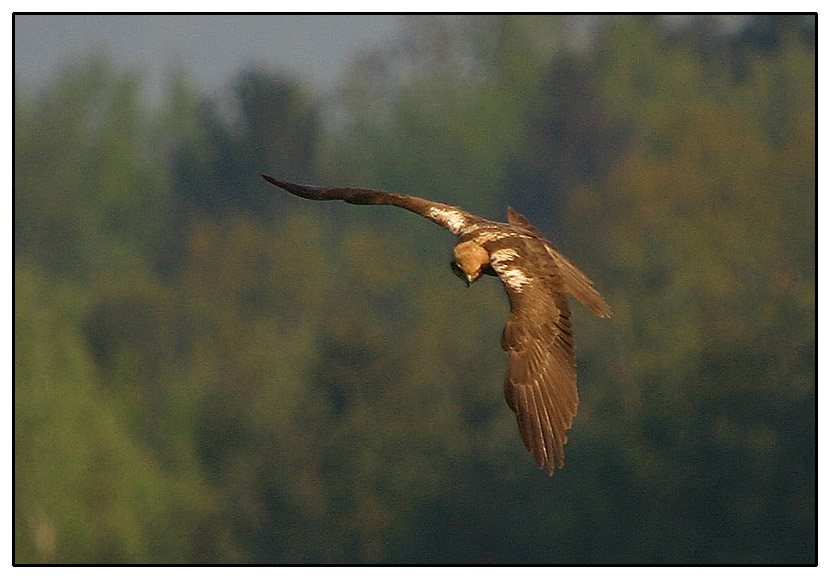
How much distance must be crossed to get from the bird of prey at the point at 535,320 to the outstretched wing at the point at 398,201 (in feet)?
0.79

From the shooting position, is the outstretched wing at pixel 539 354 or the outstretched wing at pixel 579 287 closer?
the outstretched wing at pixel 539 354

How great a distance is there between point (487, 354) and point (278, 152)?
99.9ft

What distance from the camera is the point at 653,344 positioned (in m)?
54.5

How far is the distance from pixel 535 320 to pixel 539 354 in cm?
23

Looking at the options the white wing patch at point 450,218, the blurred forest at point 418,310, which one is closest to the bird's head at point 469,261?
the white wing patch at point 450,218

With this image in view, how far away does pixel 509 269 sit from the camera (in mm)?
12000

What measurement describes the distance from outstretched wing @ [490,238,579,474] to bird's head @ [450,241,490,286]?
0.07 m

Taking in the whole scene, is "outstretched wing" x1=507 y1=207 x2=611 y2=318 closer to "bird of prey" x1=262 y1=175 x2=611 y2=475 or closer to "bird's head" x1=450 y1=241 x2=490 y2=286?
"bird of prey" x1=262 y1=175 x2=611 y2=475

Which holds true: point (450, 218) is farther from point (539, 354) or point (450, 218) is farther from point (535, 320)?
point (539, 354)

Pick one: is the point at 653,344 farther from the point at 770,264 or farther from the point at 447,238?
the point at 447,238

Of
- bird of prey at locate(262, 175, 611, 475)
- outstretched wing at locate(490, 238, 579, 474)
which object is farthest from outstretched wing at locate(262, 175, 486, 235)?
outstretched wing at locate(490, 238, 579, 474)

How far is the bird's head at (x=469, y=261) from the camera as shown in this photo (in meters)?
12.0

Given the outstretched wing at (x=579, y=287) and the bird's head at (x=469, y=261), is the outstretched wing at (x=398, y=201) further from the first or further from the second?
the bird's head at (x=469, y=261)

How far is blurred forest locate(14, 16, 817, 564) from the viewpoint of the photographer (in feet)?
166
